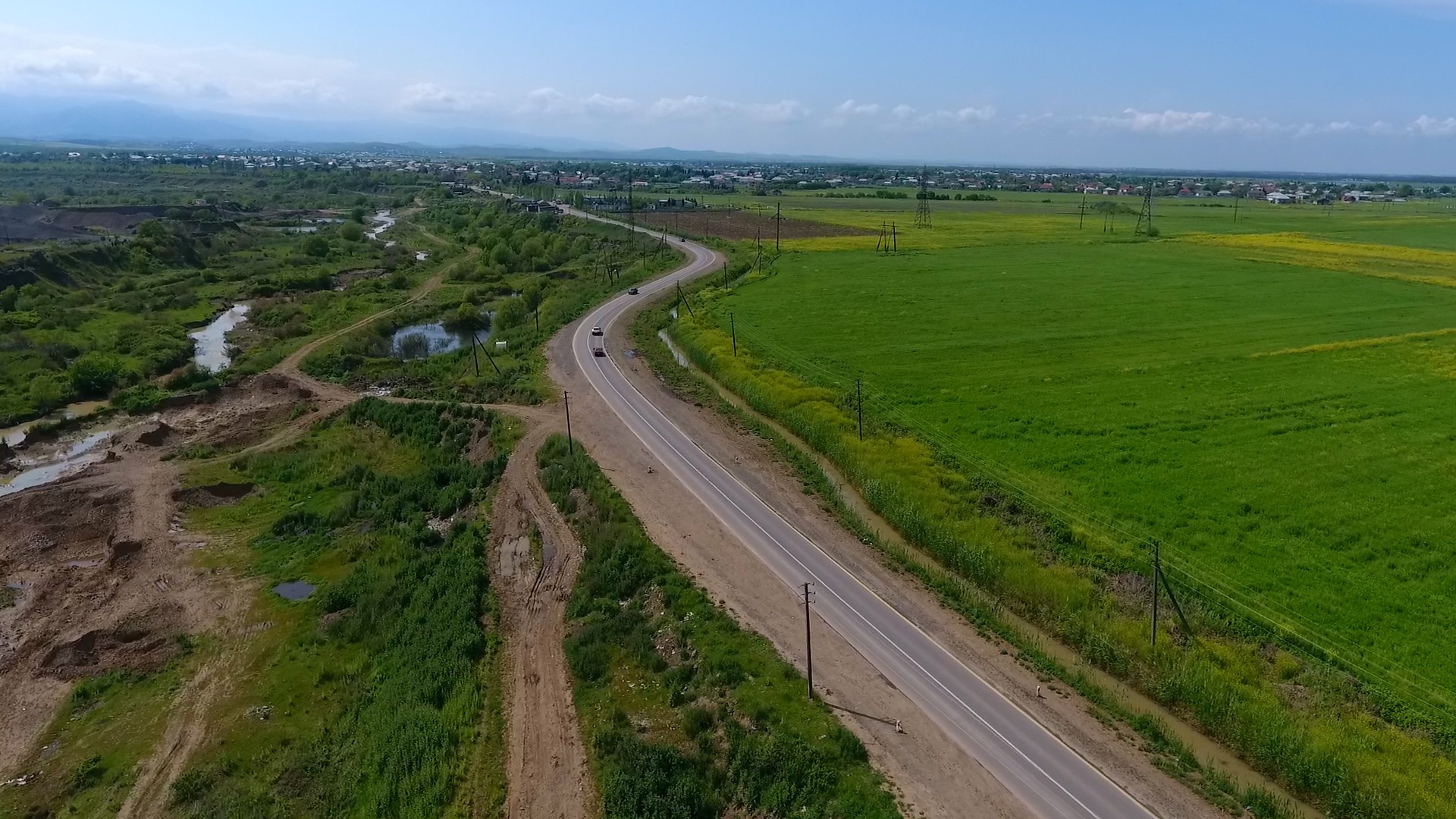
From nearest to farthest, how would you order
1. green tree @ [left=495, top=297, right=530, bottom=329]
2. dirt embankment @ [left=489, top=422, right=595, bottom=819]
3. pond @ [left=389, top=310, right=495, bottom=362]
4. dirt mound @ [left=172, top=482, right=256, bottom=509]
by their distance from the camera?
1. dirt embankment @ [left=489, top=422, right=595, bottom=819]
2. dirt mound @ [left=172, top=482, right=256, bottom=509]
3. pond @ [left=389, top=310, right=495, bottom=362]
4. green tree @ [left=495, top=297, right=530, bottom=329]

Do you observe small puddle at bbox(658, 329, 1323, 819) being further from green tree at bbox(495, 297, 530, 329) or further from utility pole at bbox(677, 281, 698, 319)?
green tree at bbox(495, 297, 530, 329)

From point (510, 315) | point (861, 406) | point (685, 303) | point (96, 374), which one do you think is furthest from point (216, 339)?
point (861, 406)

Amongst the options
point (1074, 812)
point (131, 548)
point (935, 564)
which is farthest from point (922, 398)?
point (131, 548)

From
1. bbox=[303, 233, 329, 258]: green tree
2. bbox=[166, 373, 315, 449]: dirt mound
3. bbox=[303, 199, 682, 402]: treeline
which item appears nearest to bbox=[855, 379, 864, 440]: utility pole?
bbox=[303, 199, 682, 402]: treeline

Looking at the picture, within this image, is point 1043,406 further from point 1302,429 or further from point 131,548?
point 131,548

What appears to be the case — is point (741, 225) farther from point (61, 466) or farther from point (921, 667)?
point (921, 667)

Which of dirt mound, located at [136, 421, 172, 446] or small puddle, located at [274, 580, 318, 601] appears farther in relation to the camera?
dirt mound, located at [136, 421, 172, 446]

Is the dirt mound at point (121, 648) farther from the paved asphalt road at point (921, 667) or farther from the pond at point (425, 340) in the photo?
the pond at point (425, 340)
